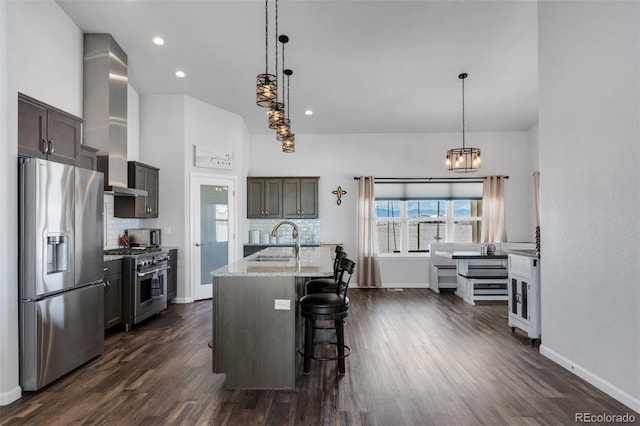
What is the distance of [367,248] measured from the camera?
7086 millimetres

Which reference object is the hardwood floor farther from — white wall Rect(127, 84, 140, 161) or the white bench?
white wall Rect(127, 84, 140, 161)

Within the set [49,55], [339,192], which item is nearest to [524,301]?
[339,192]

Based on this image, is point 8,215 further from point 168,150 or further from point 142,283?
point 168,150

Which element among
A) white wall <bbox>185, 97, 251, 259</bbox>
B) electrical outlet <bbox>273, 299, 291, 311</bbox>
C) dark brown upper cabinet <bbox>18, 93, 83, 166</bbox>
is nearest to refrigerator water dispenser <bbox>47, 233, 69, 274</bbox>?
dark brown upper cabinet <bbox>18, 93, 83, 166</bbox>

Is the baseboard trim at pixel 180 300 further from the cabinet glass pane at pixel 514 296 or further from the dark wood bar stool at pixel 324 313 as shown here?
the cabinet glass pane at pixel 514 296

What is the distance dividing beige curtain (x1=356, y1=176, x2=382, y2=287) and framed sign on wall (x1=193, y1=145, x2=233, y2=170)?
269 cm

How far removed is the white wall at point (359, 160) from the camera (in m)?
7.30

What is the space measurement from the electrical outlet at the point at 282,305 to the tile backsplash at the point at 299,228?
4.46m

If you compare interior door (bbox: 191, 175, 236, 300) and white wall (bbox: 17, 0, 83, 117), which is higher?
white wall (bbox: 17, 0, 83, 117)

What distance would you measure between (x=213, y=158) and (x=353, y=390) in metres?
4.68

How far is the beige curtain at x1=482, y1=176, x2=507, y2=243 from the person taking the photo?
23.2 feet

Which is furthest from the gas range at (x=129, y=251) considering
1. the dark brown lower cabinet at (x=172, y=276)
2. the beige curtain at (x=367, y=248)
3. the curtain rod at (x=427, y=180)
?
the curtain rod at (x=427, y=180)

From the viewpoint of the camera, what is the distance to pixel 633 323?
2.47 m

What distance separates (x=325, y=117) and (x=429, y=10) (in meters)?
3.10
